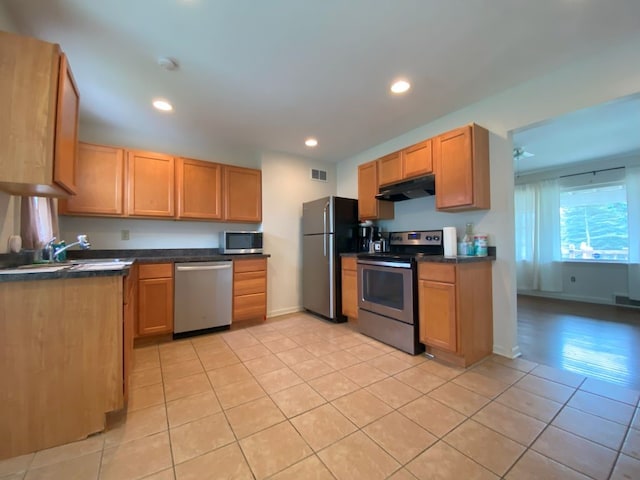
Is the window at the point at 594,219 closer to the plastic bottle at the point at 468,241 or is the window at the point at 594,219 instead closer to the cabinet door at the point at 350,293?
the plastic bottle at the point at 468,241

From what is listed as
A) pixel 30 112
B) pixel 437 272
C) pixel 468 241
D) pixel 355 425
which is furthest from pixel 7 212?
pixel 468 241

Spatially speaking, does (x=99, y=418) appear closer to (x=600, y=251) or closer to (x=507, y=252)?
(x=507, y=252)

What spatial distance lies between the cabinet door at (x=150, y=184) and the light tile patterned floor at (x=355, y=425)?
1.75 meters

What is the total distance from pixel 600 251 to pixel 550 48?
14.8 feet

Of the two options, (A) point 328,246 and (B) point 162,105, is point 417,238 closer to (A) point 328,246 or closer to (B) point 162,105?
(A) point 328,246

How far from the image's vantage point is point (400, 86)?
7.80 feet

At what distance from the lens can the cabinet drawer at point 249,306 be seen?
11.1 feet

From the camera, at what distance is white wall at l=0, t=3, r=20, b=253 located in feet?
5.29

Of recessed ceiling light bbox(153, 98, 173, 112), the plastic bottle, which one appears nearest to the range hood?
the plastic bottle

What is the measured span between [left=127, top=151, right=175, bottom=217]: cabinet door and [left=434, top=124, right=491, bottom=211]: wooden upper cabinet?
10.4ft

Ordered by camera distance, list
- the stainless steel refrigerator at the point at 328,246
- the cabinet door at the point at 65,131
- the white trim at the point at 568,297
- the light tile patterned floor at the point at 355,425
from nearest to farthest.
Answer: the light tile patterned floor at the point at 355,425 < the cabinet door at the point at 65,131 < the stainless steel refrigerator at the point at 328,246 < the white trim at the point at 568,297

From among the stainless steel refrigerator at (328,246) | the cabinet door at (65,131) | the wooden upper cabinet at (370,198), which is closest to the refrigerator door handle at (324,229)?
the stainless steel refrigerator at (328,246)

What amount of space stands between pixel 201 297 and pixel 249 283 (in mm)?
609

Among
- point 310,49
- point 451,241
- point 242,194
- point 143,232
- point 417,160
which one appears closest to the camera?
point 310,49
